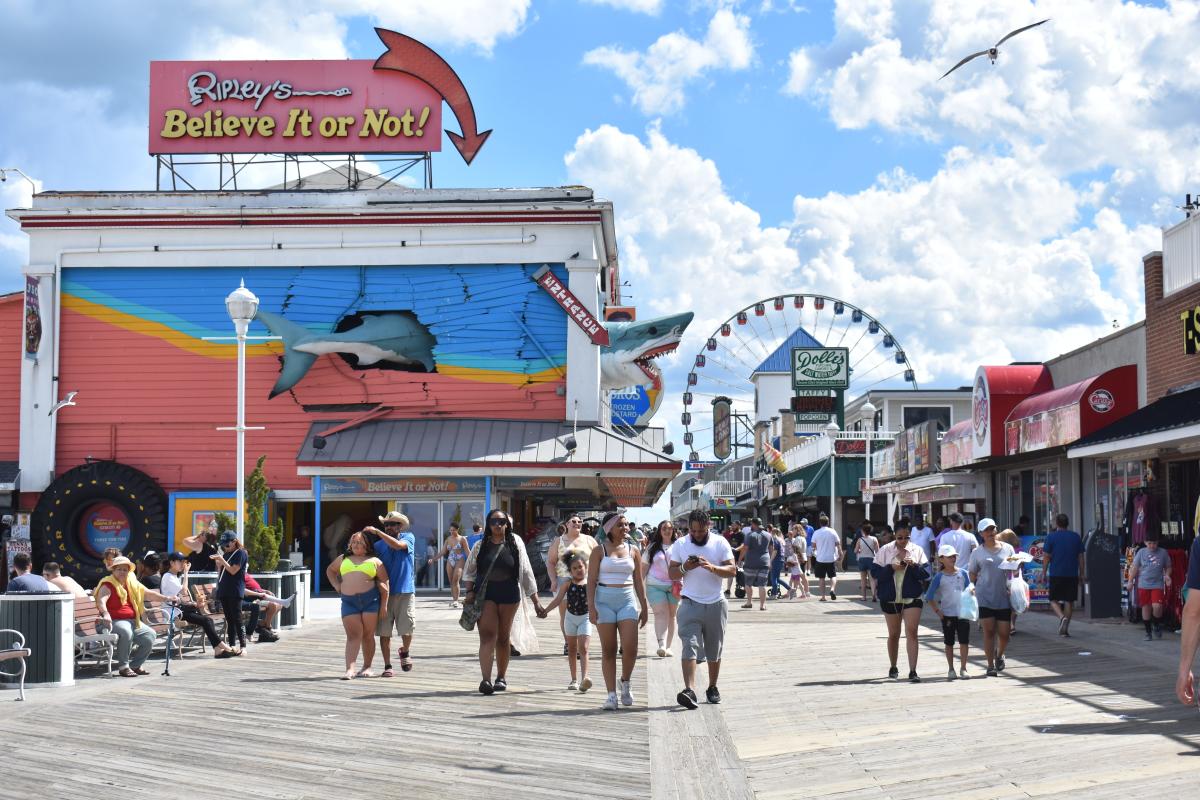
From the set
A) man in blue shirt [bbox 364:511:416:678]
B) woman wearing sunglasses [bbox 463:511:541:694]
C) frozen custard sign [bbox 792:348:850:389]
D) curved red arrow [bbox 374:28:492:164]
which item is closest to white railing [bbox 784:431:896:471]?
frozen custard sign [bbox 792:348:850:389]

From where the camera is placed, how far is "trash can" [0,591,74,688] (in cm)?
1355

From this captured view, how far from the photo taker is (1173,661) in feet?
50.6

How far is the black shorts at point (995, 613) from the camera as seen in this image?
14523mm

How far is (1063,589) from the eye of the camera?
19312mm

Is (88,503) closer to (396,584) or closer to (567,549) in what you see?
(396,584)

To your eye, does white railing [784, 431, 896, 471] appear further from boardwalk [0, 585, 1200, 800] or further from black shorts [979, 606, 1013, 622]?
boardwalk [0, 585, 1200, 800]

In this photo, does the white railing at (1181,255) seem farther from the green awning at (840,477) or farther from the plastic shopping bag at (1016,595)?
the green awning at (840,477)

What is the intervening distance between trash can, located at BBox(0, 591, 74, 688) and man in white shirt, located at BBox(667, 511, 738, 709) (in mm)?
6070

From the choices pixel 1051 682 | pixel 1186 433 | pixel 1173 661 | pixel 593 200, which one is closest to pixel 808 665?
pixel 1051 682

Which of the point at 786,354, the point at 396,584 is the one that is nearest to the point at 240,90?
the point at 396,584

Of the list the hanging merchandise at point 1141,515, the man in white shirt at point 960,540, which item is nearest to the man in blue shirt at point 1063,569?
the hanging merchandise at point 1141,515

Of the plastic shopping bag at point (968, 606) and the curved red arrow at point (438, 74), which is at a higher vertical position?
the curved red arrow at point (438, 74)

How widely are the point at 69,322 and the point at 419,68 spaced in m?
10.2

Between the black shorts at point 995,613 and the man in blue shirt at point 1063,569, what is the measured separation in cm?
481
